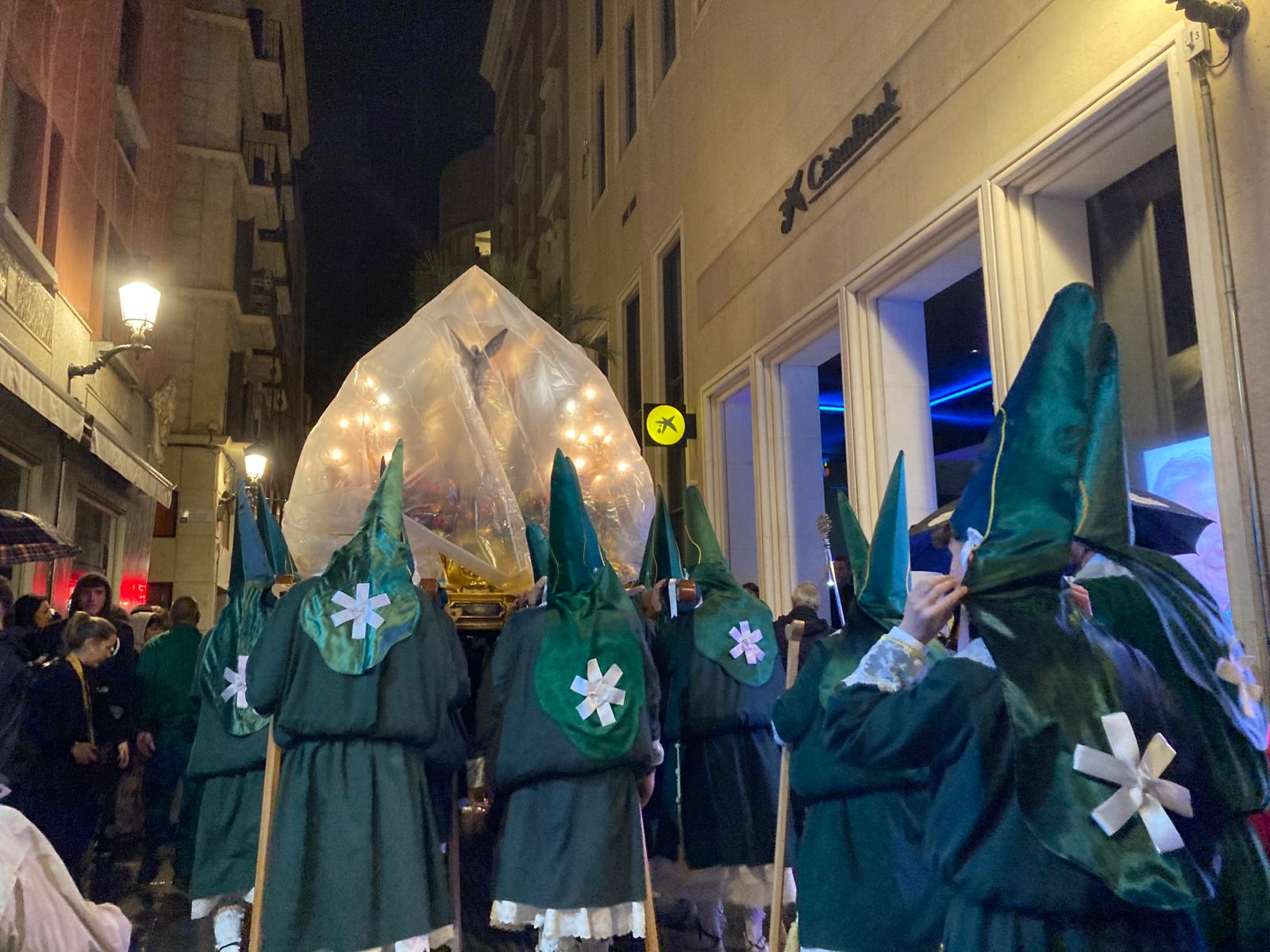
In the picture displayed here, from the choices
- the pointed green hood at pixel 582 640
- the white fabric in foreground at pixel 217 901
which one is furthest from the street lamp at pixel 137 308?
the pointed green hood at pixel 582 640

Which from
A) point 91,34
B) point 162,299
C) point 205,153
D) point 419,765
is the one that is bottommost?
point 419,765

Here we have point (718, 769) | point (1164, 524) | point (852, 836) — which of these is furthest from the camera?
point (718, 769)

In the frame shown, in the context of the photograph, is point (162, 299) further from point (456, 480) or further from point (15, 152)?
point (456, 480)

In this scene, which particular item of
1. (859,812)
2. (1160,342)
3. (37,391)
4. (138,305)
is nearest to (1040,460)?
(859,812)

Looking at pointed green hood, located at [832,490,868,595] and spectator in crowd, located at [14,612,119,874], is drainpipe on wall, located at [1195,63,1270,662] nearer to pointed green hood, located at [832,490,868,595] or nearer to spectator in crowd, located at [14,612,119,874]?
pointed green hood, located at [832,490,868,595]

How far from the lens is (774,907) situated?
390 cm

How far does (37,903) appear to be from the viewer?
301 cm

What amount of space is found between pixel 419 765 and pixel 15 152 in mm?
8132

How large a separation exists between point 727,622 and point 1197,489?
261 cm

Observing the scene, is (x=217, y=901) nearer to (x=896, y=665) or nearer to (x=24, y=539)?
(x=24, y=539)

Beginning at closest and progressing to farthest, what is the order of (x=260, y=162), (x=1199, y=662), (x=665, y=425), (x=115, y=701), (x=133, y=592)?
1. (x=1199, y=662)
2. (x=115, y=701)
3. (x=665, y=425)
4. (x=133, y=592)
5. (x=260, y=162)

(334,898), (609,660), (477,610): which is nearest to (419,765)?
(334,898)

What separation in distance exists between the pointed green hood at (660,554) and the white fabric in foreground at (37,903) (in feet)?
9.49

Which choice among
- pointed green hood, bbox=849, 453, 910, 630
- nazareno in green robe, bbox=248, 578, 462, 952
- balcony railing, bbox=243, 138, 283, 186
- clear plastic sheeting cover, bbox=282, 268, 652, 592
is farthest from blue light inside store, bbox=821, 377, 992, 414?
balcony railing, bbox=243, 138, 283, 186
